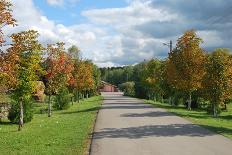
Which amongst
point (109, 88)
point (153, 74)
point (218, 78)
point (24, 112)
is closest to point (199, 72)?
point (218, 78)

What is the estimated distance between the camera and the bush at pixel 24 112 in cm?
2650

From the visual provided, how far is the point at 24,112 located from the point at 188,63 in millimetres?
19352

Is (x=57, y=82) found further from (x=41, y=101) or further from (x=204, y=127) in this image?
(x=41, y=101)

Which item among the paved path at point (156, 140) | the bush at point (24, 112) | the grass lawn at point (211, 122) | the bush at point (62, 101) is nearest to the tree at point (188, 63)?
the grass lawn at point (211, 122)

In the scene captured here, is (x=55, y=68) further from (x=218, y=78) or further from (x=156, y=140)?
(x=156, y=140)

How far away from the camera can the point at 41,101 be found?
198ft

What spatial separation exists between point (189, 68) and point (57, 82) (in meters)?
13.3

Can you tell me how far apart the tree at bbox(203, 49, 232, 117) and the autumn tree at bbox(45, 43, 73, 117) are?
11.0 meters

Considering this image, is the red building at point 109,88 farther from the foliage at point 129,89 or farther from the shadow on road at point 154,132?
the shadow on road at point 154,132

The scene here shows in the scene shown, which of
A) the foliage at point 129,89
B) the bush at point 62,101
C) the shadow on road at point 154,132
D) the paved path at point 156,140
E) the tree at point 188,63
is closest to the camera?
the paved path at point 156,140

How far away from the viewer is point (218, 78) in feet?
117

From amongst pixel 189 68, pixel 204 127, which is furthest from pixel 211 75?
pixel 204 127

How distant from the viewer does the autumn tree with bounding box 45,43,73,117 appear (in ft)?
108

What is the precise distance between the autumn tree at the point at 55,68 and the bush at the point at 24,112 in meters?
5.97
